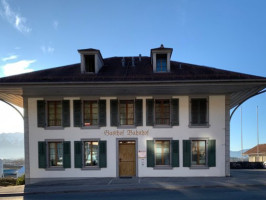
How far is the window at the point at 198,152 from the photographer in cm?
1205

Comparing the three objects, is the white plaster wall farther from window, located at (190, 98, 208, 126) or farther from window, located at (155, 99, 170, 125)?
window, located at (155, 99, 170, 125)

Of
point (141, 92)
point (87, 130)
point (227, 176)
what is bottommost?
point (227, 176)

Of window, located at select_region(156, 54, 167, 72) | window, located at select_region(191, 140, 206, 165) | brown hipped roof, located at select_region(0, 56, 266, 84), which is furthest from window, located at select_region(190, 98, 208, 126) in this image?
window, located at select_region(156, 54, 167, 72)

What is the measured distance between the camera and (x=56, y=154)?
39.9 feet

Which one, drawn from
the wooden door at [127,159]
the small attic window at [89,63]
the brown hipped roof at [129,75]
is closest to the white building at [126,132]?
the wooden door at [127,159]

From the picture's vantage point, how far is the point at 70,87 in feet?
35.9

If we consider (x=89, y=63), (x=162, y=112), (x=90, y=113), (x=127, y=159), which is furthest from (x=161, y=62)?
(x=127, y=159)

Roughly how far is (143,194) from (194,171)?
4589 mm

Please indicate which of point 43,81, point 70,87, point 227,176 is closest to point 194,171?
point 227,176

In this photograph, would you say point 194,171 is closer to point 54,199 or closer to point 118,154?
point 118,154

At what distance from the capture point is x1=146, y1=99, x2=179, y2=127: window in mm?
12000

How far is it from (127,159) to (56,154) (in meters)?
4.82

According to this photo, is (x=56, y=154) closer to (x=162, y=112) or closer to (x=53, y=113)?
(x=53, y=113)

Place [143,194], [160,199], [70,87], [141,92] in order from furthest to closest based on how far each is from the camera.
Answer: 1. [141,92]
2. [70,87]
3. [143,194]
4. [160,199]
